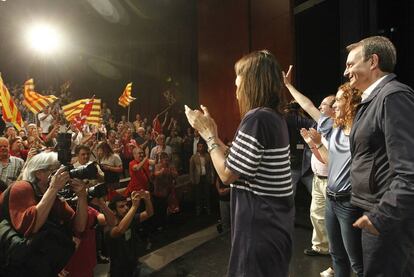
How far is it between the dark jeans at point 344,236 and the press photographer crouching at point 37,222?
1.74 m

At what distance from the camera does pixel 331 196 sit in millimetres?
2402

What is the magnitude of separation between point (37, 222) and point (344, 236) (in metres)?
1.89

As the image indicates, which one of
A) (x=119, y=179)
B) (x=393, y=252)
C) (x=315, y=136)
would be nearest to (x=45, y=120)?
(x=119, y=179)

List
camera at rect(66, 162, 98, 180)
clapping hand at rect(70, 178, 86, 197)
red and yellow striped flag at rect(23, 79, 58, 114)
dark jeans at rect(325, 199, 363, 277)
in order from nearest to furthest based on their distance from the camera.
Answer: dark jeans at rect(325, 199, 363, 277) → camera at rect(66, 162, 98, 180) → clapping hand at rect(70, 178, 86, 197) → red and yellow striped flag at rect(23, 79, 58, 114)

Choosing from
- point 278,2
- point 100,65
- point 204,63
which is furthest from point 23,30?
point 278,2

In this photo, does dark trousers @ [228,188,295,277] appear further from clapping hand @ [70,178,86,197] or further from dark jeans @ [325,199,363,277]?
clapping hand @ [70,178,86,197]

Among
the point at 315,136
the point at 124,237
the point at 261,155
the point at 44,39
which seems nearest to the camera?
the point at 261,155

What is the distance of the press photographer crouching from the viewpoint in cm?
216

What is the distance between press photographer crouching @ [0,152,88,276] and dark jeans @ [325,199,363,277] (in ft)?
5.70

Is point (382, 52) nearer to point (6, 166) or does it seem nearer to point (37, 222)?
point (37, 222)

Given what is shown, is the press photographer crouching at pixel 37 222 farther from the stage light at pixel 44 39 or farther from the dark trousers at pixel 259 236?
the stage light at pixel 44 39

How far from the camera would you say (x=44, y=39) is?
1455 cm

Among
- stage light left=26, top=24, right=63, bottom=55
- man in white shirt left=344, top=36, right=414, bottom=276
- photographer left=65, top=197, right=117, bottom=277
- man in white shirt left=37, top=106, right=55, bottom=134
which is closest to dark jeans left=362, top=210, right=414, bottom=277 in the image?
man in white shirt left=344, top=36, right=414, bottom=276

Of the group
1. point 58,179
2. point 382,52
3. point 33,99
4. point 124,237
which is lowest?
point 124,237
